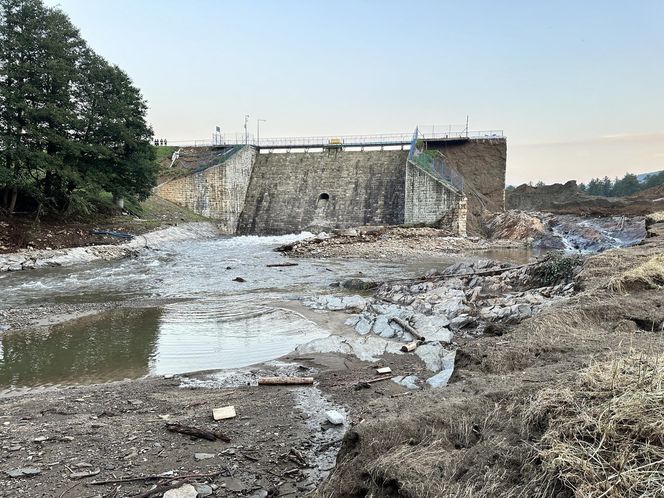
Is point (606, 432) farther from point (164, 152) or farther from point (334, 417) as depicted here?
point (164, 152)

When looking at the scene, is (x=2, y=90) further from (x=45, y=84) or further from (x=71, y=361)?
(x=71, y=361)

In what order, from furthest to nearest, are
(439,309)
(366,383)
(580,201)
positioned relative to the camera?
(580,201) < (439,309) < (366,383)

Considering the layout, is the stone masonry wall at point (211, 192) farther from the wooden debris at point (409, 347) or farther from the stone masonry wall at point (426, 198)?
the wooden debris at point (409, 347)

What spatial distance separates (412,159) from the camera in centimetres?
3703

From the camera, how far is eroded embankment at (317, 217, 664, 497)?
2.45 m

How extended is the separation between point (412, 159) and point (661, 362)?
35062mm

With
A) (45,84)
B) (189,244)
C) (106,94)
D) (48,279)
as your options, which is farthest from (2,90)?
(189,244)

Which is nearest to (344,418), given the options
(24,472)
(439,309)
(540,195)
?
(24,472)

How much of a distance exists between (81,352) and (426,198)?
29.8 m

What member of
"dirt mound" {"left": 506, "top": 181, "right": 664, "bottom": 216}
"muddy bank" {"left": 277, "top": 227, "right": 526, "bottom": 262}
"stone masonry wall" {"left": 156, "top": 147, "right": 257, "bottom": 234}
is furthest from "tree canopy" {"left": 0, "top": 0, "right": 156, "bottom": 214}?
"dirt mound" {"left": 506, "top": 181, "right": 664, "bottom": 216}

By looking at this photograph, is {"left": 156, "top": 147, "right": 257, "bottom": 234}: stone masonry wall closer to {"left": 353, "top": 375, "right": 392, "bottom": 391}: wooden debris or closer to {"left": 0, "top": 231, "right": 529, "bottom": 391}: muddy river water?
{"left": 0, "top": 231, "right": 529, "bottom": 391}: muddy river water

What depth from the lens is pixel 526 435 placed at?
303 cm

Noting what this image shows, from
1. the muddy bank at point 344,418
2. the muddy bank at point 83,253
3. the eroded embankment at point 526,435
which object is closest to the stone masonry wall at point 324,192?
the muddy bank at point 83,253

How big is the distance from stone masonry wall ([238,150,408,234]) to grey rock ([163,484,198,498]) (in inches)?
1352
